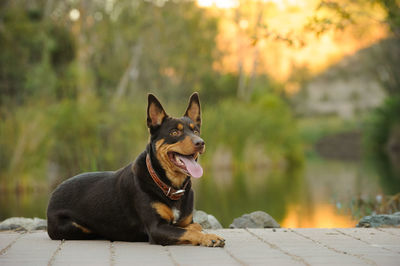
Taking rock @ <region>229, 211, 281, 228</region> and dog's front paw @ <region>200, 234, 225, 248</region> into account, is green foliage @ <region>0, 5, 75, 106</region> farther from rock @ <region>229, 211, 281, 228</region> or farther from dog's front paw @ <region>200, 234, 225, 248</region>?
dog's front paw @ <region>200, 234, 225, 248</region>

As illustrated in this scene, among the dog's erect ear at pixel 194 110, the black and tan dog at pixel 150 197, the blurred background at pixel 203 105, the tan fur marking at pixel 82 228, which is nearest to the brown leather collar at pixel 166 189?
the black and tan dog at pixel 150 197

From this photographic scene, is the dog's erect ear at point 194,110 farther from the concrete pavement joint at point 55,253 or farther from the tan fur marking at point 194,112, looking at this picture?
the concrete pavement joint at point 55,253

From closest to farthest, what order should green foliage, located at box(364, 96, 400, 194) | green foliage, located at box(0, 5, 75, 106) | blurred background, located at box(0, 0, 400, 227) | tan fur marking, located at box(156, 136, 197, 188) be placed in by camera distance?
tan fur marking, located at box(156, 136, 197, 188) → blurred background, located at box(0, 0, 400, 227) → green foliage, located at box(0, 5, 75, 106) → green foliage, located at box(364, 96, 400, 194)

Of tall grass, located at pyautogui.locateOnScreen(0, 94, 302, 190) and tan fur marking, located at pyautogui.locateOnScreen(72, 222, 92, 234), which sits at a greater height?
tall grass, located at pyautogui.locateOnScreen(0, 94, 302, 190)

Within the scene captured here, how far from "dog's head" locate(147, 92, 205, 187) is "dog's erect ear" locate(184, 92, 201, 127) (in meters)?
0.22

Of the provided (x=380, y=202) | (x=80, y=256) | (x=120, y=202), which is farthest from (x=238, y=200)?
(x=80, y=256)

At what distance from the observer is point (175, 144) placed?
524 cm

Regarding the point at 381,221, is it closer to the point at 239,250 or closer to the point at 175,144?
the point at 239,250

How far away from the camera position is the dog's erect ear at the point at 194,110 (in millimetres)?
Answer: 5797

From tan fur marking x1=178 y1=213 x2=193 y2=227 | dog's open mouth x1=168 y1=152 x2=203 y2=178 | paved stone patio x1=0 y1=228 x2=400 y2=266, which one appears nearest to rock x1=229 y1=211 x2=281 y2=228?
paved stone patio x1=0 y1=228 x2=400 y2=266

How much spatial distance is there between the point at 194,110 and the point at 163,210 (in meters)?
1.10

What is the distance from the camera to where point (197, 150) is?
518 cm

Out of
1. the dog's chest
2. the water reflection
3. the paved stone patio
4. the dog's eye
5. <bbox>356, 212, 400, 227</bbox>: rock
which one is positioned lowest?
the water reflection

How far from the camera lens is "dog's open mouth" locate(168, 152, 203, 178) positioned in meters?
5.20
